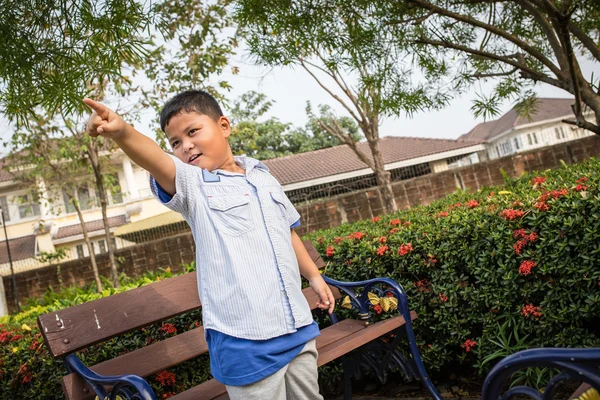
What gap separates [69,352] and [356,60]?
260 cm

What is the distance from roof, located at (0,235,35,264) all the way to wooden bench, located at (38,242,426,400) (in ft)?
83.6

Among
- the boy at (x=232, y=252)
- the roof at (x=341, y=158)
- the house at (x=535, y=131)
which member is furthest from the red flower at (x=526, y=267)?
the house at (x=535, y=131)

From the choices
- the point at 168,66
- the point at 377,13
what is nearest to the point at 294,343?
the point at 377,13

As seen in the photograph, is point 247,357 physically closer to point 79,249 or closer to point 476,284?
point 476,284

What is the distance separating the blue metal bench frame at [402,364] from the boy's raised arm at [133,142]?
73cm

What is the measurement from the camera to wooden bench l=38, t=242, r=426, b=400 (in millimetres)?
1958

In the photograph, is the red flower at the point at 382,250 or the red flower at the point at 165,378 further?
the red flower at the point at 382,250

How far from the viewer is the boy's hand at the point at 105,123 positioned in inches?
52.2

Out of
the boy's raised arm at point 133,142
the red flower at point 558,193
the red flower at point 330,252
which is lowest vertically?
the red flower at point 330,252

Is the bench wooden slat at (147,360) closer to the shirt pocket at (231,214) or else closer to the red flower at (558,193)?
the shirt pocket at (231,214)

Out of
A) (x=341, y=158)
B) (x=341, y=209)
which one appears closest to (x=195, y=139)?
Result: (x=341, y=209)

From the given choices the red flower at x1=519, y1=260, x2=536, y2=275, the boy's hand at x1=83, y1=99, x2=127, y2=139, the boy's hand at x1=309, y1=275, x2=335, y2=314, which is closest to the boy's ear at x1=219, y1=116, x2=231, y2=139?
the boy's hand at x1=83, y1=99, x2=127, y2=139

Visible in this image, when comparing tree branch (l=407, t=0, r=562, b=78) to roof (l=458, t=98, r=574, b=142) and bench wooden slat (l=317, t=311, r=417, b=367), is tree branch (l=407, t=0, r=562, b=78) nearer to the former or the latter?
bench wooden slat (l=317, t=311, r=417, b=367)

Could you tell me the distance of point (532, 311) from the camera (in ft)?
8.00
